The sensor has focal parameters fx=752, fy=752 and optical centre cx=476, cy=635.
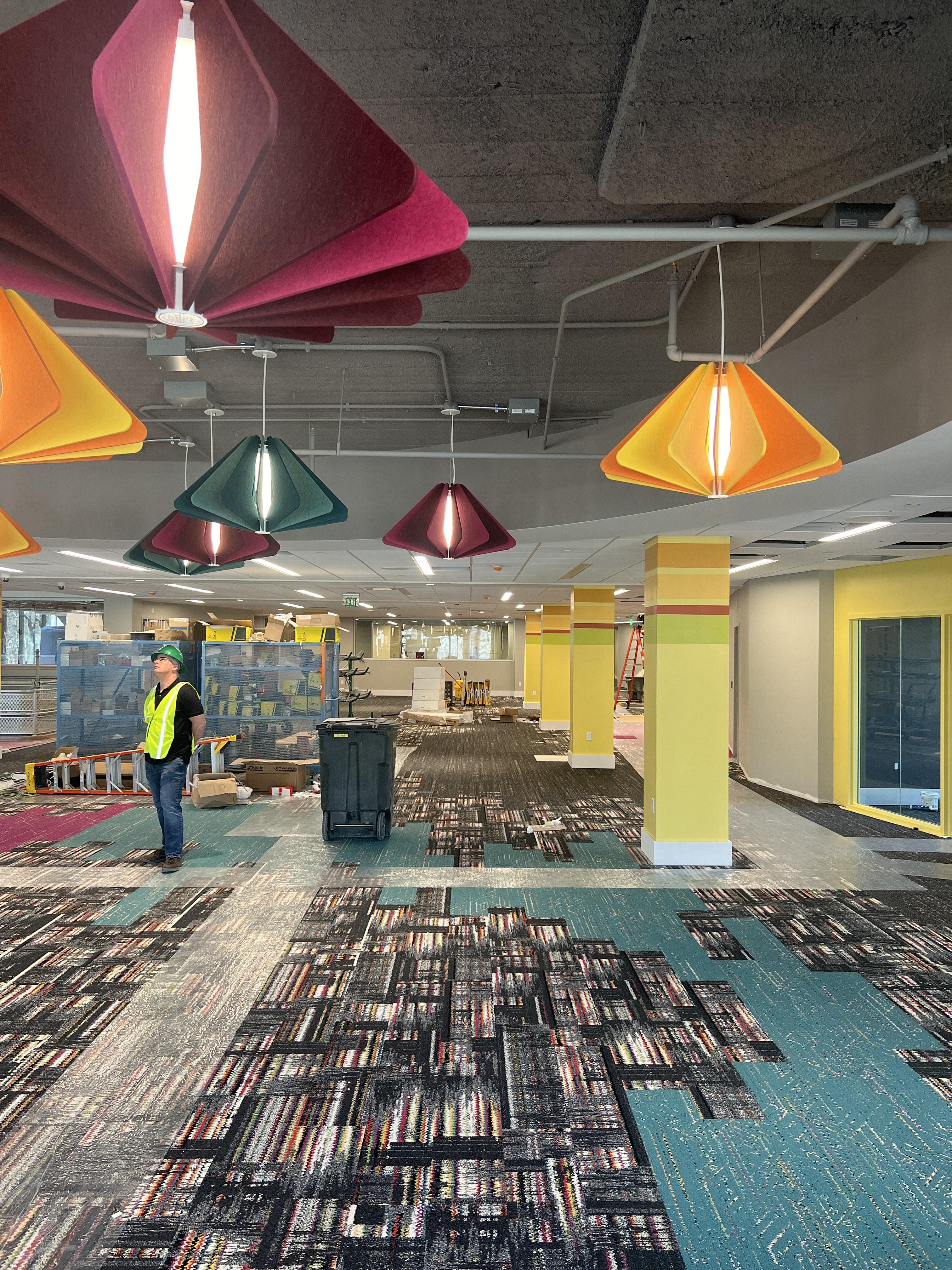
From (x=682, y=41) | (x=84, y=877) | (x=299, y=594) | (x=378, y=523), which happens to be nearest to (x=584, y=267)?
(x=682, y=41)

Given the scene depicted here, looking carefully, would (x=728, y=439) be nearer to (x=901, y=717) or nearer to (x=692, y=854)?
(x=692, y=854)

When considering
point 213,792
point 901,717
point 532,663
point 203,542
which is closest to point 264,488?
point 203,542

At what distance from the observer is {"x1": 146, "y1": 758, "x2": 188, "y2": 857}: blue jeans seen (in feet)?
20.5

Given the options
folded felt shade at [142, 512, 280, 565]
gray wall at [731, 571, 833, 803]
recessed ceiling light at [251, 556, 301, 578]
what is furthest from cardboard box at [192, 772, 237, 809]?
gray wall at [731, 571, 833, 803]

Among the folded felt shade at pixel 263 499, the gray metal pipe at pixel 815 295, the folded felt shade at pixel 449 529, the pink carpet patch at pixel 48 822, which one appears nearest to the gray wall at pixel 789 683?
the gray metal pipe at pixel 815 295

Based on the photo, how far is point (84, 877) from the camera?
6.05m

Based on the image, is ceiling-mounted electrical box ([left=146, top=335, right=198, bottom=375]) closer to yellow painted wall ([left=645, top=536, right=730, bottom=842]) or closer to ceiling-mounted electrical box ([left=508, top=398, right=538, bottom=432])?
ceiling-mounted electrical box ([left=508, top=398, right=538, bottom=432])

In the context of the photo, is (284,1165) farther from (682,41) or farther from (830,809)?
(830,809)

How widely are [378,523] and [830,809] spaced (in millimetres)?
6756

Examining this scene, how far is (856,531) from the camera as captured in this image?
22.3 ft

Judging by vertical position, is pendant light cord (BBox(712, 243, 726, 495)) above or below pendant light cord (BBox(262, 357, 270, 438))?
below

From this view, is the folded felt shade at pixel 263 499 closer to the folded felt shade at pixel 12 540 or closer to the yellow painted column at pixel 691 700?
the folded felt shade at pixel 12 540

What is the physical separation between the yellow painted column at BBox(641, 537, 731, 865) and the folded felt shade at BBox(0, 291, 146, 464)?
5.29 metres

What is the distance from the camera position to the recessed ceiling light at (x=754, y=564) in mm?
8820
